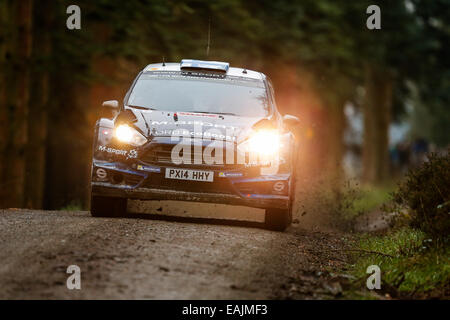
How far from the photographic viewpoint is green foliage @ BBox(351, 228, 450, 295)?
7.79 m

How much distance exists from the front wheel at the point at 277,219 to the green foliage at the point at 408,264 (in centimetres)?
113

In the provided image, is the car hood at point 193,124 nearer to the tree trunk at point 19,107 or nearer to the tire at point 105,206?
the tire at point 105,206

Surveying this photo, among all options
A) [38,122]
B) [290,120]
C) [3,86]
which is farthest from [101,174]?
[38,122]

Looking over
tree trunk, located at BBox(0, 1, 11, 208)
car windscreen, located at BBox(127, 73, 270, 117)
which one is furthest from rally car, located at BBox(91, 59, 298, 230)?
tree trunk, located at BBox(0, 1, 11, 208)

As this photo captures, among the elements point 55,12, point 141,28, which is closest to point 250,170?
point 141,28

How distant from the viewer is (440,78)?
3100 centimetres

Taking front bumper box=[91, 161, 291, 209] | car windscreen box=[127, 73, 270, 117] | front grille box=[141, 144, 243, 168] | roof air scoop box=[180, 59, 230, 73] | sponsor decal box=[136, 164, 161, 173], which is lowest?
front bumper box=[91, 161, 291, 209]

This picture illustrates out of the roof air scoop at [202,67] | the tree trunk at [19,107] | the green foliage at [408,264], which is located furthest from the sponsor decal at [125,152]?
the tree trunk at [19,107]

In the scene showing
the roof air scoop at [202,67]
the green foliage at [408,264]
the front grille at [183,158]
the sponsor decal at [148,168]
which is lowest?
the green foliage at [408,264]

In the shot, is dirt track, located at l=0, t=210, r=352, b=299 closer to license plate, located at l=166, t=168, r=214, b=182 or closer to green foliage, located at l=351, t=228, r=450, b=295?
green foliage, located at l=351, t=228, r=450, b=295

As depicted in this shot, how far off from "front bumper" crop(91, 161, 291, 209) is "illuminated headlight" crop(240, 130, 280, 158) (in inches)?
11.1

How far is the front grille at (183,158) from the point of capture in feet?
33.7
